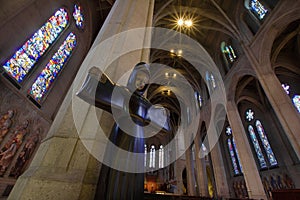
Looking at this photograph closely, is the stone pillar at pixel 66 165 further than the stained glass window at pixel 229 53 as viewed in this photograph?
No

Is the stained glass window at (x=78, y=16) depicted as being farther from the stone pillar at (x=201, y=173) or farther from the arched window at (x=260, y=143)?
the arched window at (x=260, y=143)

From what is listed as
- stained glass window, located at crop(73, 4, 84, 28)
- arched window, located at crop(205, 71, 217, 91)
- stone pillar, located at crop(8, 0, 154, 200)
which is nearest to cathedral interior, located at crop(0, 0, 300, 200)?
stone pillar, located at crop(8, 0, 154, 200)

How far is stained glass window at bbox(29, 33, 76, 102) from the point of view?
5.96m

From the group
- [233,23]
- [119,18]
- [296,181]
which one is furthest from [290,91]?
[119,18]

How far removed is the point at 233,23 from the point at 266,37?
92.5 inches

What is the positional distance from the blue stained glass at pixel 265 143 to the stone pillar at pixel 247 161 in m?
5.59

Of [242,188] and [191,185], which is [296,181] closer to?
[242,188]

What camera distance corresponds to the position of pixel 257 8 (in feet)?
21.4

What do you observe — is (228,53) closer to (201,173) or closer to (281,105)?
(281,105)

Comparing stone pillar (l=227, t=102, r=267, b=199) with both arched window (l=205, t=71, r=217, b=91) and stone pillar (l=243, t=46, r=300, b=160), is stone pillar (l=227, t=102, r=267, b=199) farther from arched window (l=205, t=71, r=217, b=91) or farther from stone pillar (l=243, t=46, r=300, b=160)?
arched window (l=205, t=71, r=217, b=91)

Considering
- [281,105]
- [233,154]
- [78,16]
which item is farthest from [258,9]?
[233,154]

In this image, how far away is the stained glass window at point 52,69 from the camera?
596 centimetres

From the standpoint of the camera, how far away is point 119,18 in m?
1.79

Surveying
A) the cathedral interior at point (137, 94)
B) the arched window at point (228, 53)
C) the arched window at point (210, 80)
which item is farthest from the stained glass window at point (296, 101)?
the arched window at point (210, 80)
